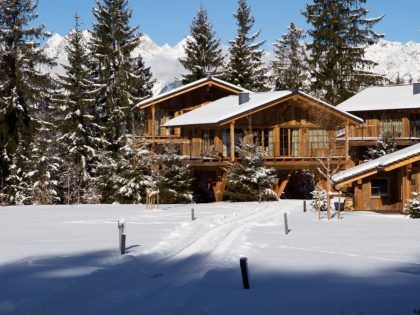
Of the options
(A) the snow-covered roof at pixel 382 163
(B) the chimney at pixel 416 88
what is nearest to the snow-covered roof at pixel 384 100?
(B) the chimney at pixel 416 88

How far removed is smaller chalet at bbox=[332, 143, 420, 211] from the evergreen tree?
2200 centimetres

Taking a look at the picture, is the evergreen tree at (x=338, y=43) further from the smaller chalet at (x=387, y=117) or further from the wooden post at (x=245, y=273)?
the wooden post at (x=245, y=273)

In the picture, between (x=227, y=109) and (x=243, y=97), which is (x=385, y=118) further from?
(x=227, y=109)

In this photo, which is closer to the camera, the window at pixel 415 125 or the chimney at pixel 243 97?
the chimney at pixel 243 97

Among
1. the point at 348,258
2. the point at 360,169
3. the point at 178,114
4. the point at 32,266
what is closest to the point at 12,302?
the point at 32,266

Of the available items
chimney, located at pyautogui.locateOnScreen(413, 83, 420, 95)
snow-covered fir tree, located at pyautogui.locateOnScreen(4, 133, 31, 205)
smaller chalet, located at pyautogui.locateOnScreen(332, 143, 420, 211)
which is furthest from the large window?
chimney, located at pyautogui.locateOnScreen(413, 83, 420, 95)

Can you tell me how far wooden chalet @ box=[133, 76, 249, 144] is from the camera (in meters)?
46.5

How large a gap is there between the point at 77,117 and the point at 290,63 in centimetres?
2803

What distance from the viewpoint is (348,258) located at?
645 inches

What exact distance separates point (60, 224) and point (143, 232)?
5057 millimetres

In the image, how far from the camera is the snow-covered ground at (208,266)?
432 inches

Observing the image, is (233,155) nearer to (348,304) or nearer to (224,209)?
(224,209)

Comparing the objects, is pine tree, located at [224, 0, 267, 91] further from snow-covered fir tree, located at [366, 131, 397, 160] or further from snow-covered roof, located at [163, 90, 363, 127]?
snow-covered fir tree, located at [366, 131, 397, 160]

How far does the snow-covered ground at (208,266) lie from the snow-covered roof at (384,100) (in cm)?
1942
